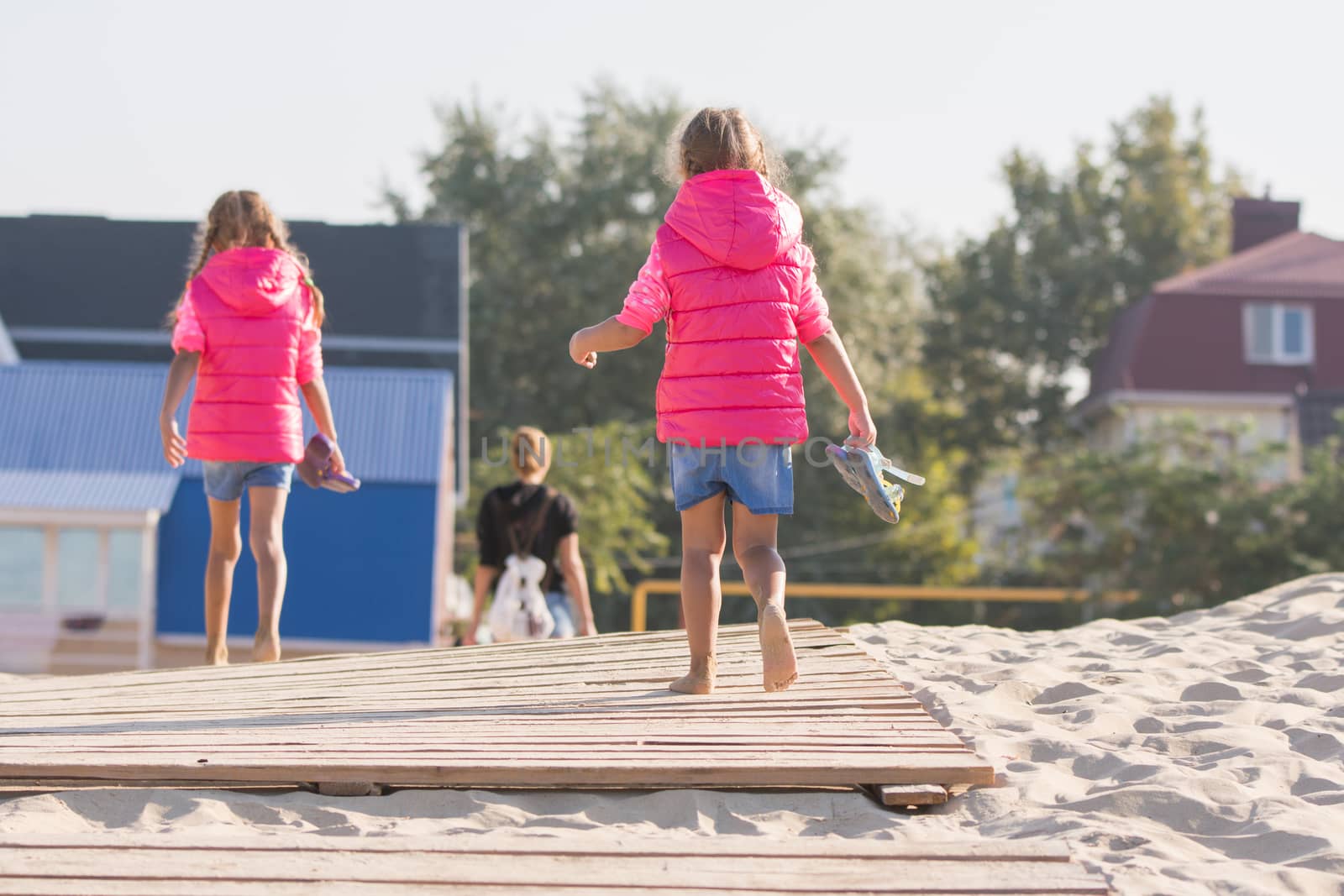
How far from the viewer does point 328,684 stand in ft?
16.8

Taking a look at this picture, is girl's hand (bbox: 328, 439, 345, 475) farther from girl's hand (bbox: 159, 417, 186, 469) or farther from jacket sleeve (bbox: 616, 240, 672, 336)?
jacket sleeve (bbox: 616, 240, 672, 336)

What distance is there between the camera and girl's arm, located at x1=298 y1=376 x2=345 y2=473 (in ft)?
20.6

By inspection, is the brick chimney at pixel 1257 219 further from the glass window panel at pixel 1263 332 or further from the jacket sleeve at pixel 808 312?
the jacket sleeve at pixel 808 312

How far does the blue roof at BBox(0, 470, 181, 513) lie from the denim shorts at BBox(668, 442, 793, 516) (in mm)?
11390

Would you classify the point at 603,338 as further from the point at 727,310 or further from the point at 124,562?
the point at 124,562

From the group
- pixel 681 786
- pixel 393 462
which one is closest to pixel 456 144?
pixel 393 462

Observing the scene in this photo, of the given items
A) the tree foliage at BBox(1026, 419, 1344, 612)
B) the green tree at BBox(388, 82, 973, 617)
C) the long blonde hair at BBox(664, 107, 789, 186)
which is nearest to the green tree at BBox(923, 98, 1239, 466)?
the green tree at BBox(388, 82, 973, 617)

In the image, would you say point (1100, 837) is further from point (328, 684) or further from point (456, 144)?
point (456, 144)

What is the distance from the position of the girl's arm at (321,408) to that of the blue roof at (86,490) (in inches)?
357

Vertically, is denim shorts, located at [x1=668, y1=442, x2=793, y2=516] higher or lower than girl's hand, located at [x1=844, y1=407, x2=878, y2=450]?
lower

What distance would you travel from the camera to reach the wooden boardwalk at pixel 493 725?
144 inches

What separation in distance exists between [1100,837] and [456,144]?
33885 millimetres

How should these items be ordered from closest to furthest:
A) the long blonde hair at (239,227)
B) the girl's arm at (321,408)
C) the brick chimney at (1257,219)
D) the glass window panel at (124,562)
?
the long blonde hair at (239,227) → the girl's arm at (321,408) → the glass window panel at (124,562) → the brick chimney at (1257,219)

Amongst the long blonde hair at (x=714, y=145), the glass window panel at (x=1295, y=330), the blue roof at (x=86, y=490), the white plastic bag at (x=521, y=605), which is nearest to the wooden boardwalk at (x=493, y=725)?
the white plastic bag at (x=521, y=605)
